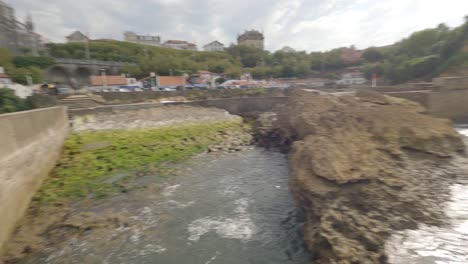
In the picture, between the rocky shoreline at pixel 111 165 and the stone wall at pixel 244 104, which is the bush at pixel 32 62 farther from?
the stone wall at pixel 244 104

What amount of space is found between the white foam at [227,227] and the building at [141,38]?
406 ft

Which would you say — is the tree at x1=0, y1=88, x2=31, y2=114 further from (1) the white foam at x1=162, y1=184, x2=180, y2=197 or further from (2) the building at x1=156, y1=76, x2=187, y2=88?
(2) the building at x1=156, y1=76, x2=187, y2=88

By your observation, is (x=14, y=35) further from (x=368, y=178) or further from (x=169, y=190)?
(x=368, y=178)

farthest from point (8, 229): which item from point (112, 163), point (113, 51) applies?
point (113, 51)

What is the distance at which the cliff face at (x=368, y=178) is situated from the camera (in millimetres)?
5277

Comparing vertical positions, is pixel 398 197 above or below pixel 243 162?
above

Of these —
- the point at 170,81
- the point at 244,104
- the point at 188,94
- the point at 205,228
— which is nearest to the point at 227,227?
the point at 205,228

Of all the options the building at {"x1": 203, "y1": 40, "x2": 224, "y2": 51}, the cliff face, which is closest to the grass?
the cliff face

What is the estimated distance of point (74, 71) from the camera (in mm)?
58750

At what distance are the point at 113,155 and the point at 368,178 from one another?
1289 centimetres

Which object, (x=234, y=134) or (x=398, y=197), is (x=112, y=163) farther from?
(x=398, y=197)

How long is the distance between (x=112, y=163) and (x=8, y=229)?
6149 mm

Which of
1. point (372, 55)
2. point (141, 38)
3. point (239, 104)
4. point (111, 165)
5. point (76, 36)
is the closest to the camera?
point (111, 165)

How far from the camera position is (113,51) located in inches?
3039
